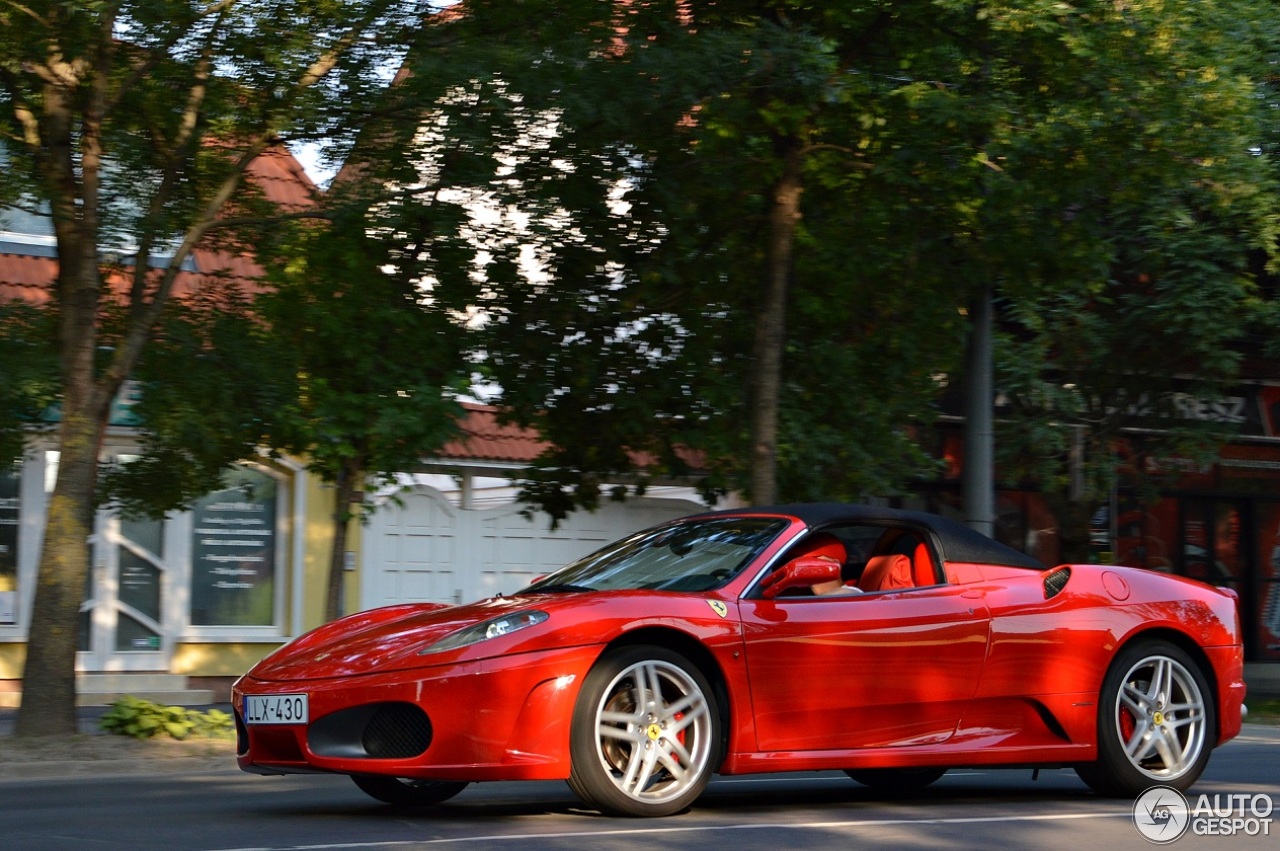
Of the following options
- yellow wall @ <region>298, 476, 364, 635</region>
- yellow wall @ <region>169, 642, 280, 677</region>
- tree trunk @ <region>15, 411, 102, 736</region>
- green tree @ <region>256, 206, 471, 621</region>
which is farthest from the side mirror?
yellow wall @ <region>298, 476, 364, 635</region>

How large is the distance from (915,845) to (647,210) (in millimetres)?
7614

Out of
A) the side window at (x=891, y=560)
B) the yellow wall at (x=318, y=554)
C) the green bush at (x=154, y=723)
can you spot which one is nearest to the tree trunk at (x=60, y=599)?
the green bush at (x=154, y=723)

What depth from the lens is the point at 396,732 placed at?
6656 mm

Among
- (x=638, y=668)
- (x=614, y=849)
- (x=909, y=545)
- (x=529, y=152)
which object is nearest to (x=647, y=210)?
(x=529, y=152)

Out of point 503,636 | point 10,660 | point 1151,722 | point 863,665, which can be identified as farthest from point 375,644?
point 10,660

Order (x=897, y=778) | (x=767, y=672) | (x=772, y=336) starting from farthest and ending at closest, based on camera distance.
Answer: (x=772, y=336) < (x=897, y=778) < (x=767, y=672)

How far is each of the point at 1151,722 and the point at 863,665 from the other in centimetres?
175

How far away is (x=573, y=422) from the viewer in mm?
13711

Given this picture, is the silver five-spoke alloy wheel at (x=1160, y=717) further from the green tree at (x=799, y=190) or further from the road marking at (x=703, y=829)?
the green tree at (x=799, y=190)

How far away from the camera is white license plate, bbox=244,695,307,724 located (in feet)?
22.3

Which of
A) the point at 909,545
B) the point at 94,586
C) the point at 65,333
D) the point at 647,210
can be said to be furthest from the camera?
the point at 94,586

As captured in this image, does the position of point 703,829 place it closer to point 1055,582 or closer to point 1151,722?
point 1055,582

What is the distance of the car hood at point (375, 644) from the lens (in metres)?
6.81

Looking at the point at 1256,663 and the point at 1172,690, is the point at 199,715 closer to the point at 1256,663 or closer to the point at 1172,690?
the point at 1172,690
